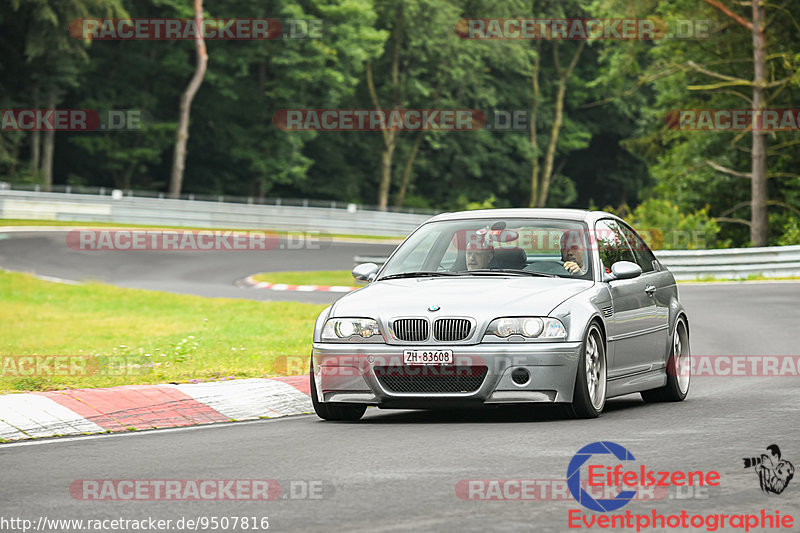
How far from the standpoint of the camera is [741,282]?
29797 millimetres

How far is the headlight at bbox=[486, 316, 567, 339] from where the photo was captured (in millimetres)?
9695

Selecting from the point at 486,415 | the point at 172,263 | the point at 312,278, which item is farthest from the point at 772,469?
the point at 172,263

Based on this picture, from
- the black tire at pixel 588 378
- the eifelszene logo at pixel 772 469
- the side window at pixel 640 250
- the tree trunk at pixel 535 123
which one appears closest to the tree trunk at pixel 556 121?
the tree trunk at pixel 535 123

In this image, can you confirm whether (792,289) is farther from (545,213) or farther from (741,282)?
(545,213)

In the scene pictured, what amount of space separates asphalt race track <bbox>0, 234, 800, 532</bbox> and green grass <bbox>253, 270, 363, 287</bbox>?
66.8ft

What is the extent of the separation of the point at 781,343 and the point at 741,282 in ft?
42.6

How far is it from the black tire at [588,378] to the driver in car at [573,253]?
0.69 metres

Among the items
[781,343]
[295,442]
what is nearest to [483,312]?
[295,442]

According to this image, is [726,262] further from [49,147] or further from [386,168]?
[386,168]

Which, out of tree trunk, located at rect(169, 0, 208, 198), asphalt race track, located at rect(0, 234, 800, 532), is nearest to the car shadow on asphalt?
asphalt race track, located at rect(0, 234, 800, 532)

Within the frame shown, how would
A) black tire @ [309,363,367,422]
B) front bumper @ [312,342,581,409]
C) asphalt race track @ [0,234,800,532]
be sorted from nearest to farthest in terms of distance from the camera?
asphalt race track @ [0,234,800,532] < front bumper @ [312,342,581,409] < black tire @ [309,363,367,422]

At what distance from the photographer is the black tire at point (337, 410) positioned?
1035 cm

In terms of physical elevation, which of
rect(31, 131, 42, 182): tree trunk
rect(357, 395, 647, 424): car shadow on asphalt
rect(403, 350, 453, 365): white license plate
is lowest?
rect(357, 395, 647, 424): car shadow on asphalt

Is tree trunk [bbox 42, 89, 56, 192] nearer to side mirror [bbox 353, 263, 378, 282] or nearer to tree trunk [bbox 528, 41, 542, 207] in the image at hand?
tree trunk [bbox 528, 41, 542, 207]
